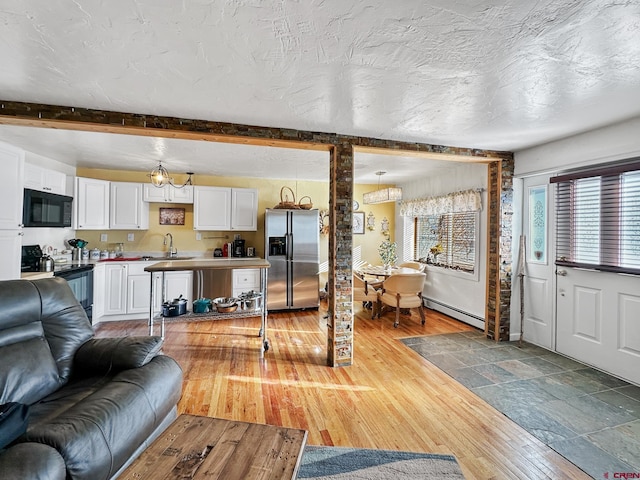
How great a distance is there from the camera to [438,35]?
1522 mm

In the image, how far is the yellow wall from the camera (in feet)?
16.1

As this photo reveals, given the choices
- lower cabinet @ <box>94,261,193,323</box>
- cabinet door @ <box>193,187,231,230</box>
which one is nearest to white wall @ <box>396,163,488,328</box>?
cabinet door @ <box>193,187,231,230</box>

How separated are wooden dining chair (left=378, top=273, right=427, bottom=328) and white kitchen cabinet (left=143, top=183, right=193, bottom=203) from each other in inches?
136

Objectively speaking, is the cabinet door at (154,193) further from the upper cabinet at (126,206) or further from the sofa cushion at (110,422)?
the sofa cushion at (110,422)

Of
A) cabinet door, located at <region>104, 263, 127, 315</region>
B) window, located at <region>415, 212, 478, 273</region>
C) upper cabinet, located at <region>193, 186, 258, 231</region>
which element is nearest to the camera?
cabinet door, located at <region>104, 263, 127, 315</region>

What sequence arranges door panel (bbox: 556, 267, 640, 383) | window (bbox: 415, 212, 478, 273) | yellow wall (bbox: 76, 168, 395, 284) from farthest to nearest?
1. yellow wall (bbox: 76, 168, 395, 284)
2. window (bbox: 415, 212, 478, 273)
3. door panel (bbox: 556, 267, 640, 383)

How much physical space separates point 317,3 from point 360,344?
3.29m

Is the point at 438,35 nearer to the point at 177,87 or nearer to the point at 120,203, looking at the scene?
the point at 177,87

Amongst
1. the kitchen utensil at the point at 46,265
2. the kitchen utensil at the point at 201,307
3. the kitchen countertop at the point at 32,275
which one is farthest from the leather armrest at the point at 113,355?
the kitchen utensil at the point at 46,265

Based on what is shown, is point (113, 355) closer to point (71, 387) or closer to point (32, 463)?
point (71, 387)

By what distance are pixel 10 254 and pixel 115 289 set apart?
1.76 m

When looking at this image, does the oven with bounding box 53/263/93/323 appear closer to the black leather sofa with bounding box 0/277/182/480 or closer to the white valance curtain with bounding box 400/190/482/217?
the black leather sofa with bounding box 0/277/182/480

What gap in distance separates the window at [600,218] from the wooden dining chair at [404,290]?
162 centimetres

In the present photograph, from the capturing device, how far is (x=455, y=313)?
4.66m
